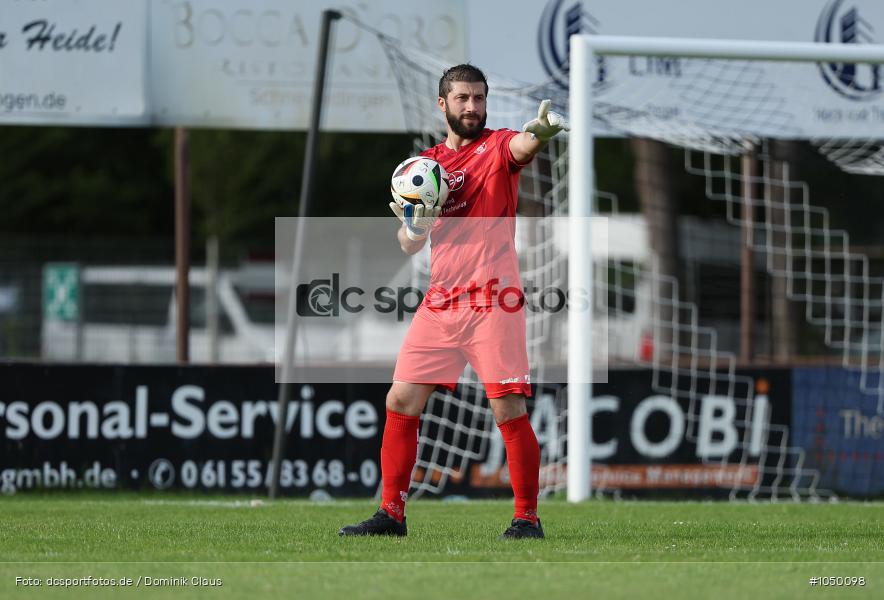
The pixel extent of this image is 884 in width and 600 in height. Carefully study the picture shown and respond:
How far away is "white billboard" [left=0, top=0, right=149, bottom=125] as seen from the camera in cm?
1124

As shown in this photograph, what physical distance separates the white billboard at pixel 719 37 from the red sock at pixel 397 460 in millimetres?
6302

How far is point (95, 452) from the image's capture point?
32.3 ft

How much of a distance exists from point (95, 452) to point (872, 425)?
6.29m

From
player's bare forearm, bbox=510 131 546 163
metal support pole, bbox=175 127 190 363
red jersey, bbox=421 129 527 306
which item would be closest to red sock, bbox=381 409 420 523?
red jersey, bbox=421 129 527 306

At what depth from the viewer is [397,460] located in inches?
243

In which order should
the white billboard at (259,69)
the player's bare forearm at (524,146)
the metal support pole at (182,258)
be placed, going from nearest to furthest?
the player's bare forearm at (524,146) < the metal support pole at (182,258) < the white billboard at (259,69)

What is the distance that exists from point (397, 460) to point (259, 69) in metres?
6.36

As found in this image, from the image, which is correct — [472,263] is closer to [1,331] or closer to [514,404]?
[514,404]

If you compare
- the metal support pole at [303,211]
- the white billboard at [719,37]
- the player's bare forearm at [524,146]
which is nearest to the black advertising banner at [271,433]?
the metal support pole at [303,211]

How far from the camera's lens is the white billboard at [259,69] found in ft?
38.1

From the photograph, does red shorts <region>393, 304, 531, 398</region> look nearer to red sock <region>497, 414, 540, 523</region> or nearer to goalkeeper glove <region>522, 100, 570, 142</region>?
red sock <region>497, 414, 540, 523</region>

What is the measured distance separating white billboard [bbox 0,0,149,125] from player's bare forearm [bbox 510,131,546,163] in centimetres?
635

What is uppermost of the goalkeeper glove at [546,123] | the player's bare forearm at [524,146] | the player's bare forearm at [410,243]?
the goalkeeper glove at [546,123]

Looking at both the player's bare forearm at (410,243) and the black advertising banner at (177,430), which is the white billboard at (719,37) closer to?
the black advertising banner at (177,430)
